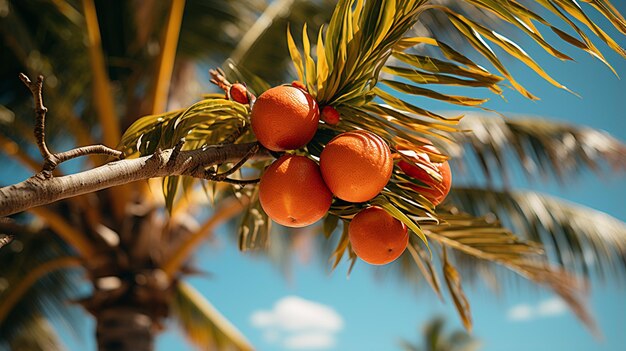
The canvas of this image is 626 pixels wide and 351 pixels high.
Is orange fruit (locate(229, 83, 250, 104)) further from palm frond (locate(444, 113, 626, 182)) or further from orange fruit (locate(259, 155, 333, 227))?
palm frond (locate(444, 113, 626, 182))

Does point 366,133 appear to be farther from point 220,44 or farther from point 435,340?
point 435,340

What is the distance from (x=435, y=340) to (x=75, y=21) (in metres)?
7.97

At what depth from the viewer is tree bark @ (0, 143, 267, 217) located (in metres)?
0.63

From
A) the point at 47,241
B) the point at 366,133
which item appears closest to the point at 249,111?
the point at 366,133

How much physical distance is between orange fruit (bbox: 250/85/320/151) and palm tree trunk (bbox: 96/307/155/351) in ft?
9.52

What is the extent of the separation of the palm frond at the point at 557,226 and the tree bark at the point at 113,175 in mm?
3744

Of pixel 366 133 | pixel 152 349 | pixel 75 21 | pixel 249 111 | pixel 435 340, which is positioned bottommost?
pixel 435 340

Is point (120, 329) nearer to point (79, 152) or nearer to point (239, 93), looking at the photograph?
point (239, 93)

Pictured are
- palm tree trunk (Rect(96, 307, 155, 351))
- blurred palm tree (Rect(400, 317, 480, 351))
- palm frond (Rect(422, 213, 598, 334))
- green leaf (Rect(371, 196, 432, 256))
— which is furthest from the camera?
blurred palm tree (Rect(400, 317, 480, 351))

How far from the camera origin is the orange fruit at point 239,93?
37.1 inches

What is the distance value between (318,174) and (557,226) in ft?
13.4

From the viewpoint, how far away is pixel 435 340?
402 inches

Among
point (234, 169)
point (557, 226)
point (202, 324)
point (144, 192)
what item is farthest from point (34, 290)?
point (234, 169)

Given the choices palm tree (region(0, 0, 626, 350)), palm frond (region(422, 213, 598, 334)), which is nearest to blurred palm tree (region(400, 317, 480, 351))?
palm tree (region(0, 0, 626, 350))
